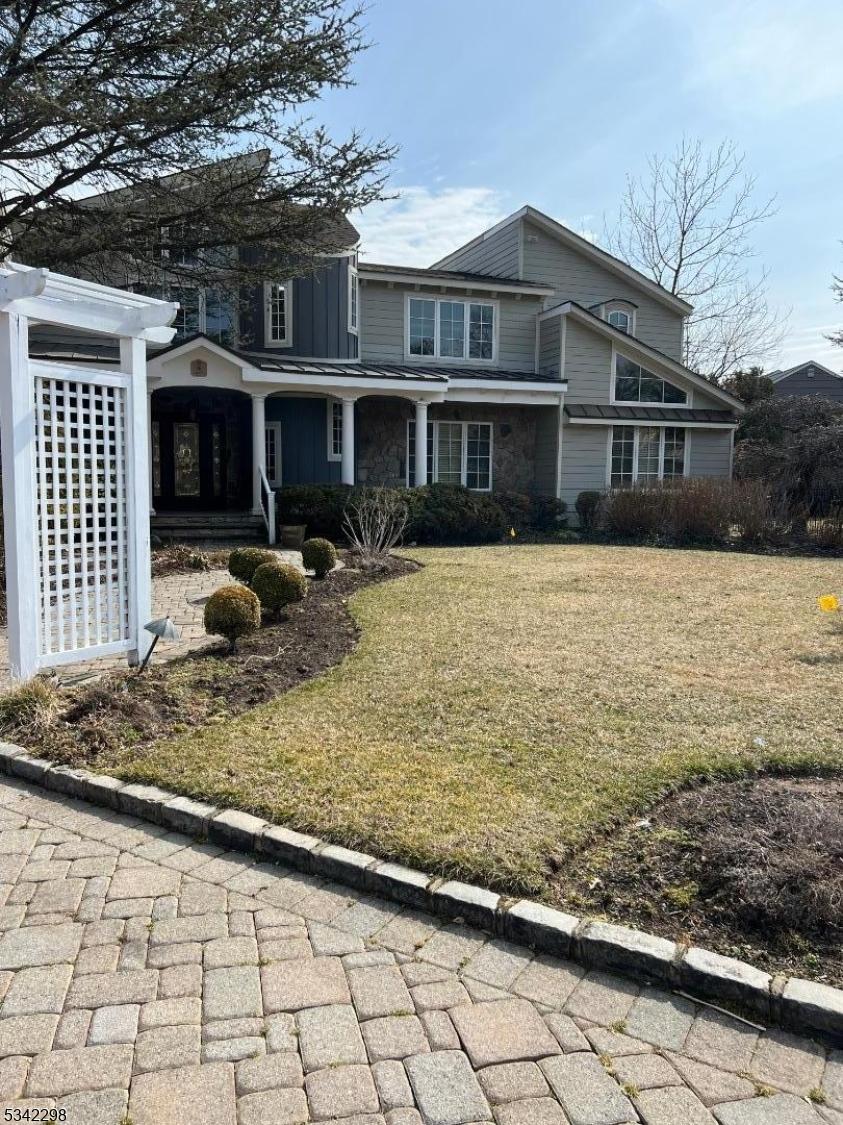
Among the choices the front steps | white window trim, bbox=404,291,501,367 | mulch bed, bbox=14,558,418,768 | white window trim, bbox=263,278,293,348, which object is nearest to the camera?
mulch bed, bbox=14,558,418,768

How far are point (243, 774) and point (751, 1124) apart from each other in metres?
2.77

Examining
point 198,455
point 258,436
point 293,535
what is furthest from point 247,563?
point 198,455

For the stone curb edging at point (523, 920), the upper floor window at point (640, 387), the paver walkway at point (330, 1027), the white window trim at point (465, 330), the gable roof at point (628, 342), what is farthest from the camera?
the upper floor window at point (640, 387)

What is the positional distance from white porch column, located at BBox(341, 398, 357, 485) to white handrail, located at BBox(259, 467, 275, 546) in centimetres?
180

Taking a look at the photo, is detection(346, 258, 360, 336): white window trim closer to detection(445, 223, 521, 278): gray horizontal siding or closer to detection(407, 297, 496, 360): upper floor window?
detection(407, 297, 496, 360): upper floor window

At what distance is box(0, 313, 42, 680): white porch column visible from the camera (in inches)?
202

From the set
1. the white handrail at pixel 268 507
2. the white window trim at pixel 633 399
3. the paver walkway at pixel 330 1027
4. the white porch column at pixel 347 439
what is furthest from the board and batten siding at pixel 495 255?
the paver walkway at pixel 330 1027

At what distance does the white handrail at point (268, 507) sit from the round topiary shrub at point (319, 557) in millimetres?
4475

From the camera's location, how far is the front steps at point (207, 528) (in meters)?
15.4

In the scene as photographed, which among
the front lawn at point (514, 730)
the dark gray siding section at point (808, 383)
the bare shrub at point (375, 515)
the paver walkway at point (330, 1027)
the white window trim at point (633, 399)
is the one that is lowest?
the paver walkway at point (330, 1027)

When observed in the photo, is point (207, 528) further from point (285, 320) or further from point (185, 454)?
point (285, 320)

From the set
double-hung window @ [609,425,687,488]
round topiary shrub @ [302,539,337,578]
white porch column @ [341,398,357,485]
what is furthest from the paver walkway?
double-hung window @ [609,425,687,488]

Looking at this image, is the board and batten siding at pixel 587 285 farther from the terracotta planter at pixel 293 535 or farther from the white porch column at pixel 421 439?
the terracotta planter at pixel 293 535

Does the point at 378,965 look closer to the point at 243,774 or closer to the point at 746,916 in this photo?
the point at 746,916
